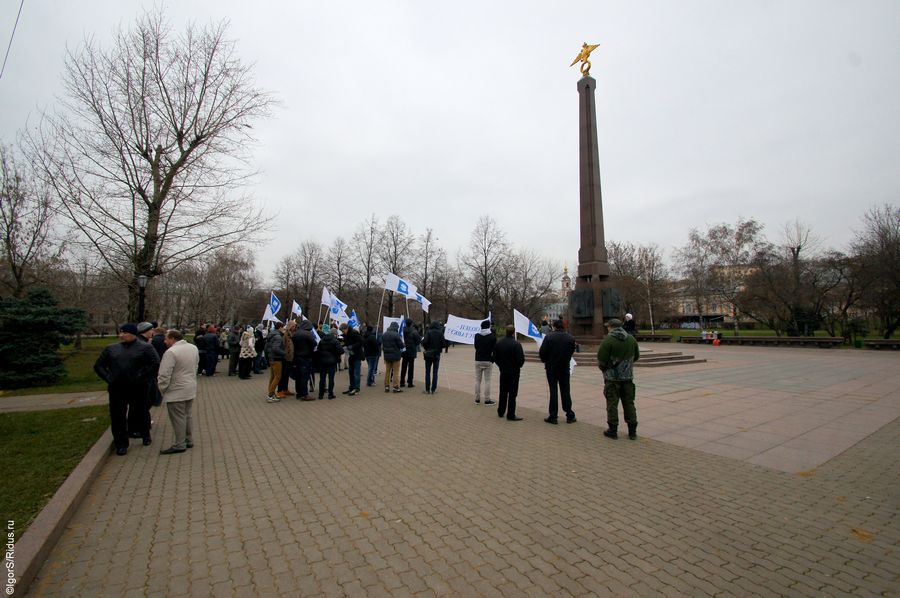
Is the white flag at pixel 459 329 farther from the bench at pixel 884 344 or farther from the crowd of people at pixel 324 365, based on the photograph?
the bench at pixel 884 344

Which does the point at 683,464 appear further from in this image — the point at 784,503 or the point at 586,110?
the point at 586,110

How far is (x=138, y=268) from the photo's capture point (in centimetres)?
1504

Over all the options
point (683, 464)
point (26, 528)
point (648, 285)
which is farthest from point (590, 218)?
point (648, 285)

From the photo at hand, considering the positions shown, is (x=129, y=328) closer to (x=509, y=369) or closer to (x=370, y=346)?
(x=509, y=369)

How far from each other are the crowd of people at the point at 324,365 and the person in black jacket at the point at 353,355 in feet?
0.09

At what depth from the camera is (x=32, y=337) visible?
41.3ft

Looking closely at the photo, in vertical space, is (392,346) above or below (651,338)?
above

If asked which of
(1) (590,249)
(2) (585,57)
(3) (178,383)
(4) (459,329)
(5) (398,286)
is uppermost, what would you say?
(2) (585,57)

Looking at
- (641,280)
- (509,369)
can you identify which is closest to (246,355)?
(509,369)

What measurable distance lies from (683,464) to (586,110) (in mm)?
20542

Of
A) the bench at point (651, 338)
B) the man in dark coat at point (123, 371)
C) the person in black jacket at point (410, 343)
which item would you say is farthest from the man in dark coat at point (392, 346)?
the bench at point (651, 338)

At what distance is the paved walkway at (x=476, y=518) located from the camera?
9.57 ft

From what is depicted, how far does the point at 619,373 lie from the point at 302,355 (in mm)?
7429

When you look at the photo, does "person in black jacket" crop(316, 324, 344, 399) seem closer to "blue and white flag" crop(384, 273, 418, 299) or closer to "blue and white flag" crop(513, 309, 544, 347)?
"blue and white flag" crop(384, 273, 418, 299)
